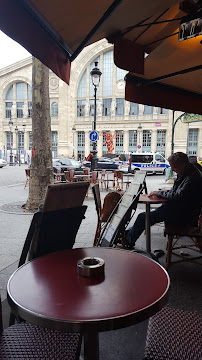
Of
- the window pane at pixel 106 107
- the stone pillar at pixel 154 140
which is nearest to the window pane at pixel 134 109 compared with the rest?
the window pane at pixel 106 107

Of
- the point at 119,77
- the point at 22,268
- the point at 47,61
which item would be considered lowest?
the point at 22,268

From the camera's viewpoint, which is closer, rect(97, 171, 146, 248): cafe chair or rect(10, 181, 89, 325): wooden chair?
rect(10, 181, 89, 325): wooden chair

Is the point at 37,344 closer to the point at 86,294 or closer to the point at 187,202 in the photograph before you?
the point at 86,294

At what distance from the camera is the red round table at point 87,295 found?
3.73 ft

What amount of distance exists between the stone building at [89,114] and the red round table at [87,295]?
41923mm

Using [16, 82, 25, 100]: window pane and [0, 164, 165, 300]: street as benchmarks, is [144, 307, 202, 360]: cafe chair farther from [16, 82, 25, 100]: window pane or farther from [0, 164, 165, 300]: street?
[16, 82, 25, 100]: window pane

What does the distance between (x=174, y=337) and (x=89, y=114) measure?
48.3 metres

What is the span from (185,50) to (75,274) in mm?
3395

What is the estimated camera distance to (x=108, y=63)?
45.6m

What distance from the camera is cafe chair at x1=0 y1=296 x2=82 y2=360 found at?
1.30 meters

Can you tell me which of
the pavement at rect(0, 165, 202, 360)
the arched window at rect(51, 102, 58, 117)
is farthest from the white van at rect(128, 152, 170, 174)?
the arched window at rect(51, 102, 58, 117)

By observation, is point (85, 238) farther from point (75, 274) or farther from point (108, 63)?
point (108, 63)

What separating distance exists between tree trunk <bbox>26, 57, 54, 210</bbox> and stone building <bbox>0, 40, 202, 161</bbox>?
36.8 metres

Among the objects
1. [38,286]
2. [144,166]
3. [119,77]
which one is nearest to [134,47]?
[38,286]
